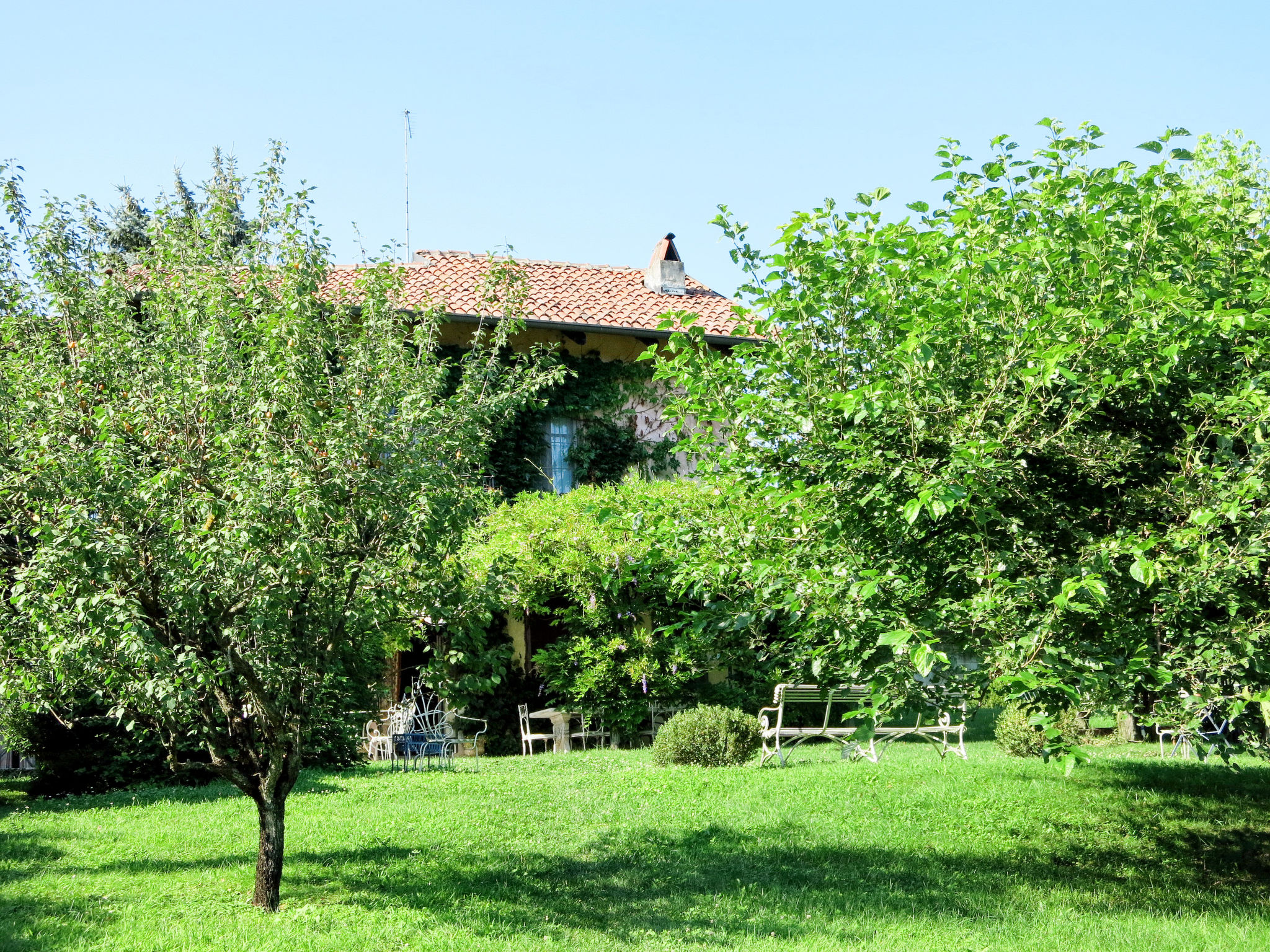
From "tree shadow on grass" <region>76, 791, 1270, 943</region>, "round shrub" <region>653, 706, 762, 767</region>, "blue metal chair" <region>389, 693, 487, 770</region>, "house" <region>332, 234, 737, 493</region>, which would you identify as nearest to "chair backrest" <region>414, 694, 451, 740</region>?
"blue metal chair" <region>389, 693, 487, 770</region>

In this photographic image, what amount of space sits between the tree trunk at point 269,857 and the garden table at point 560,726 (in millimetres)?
9452

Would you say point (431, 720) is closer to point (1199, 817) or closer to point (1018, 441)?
point (1199, 817)

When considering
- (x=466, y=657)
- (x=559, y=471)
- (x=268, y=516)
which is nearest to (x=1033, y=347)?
(x=466, y=657)

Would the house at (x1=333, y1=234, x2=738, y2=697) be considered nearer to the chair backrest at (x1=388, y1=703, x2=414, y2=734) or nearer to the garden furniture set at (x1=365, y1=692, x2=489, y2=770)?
the garden furniture set at (x1=365, y1=692, x2=489, y2=770)

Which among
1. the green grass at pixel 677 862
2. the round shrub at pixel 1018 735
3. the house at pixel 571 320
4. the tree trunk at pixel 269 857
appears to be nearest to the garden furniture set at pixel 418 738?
the house at pixel 571 320

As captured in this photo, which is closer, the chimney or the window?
the window

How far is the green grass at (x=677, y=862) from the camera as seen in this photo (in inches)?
268

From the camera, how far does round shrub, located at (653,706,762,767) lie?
12883 millimetres

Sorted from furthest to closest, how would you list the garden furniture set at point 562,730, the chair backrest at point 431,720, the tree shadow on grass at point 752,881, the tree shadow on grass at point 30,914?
the garden furniture set at point 562,730 → the chair backrest at point 431,720 → the tree shadow on grass at point 752,881 → the tree shadow on grass at point 30,914

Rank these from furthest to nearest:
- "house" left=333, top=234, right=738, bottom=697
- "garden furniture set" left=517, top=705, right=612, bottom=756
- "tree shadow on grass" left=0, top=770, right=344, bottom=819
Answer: "house" left=333, top=234, right=738, bottom=697
"garden furniture set" left=517, top=705, right=612, bottom=756
"tree shadow on grass" left=0, top=770, right=344, bottom=819

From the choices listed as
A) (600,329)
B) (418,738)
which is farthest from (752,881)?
(600,329)

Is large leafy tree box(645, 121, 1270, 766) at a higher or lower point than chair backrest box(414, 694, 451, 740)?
higher

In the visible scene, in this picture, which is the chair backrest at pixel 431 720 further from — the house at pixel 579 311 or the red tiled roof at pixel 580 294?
the red tiled roof at pixel 580 294

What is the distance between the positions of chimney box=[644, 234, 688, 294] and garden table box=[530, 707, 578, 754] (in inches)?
354
